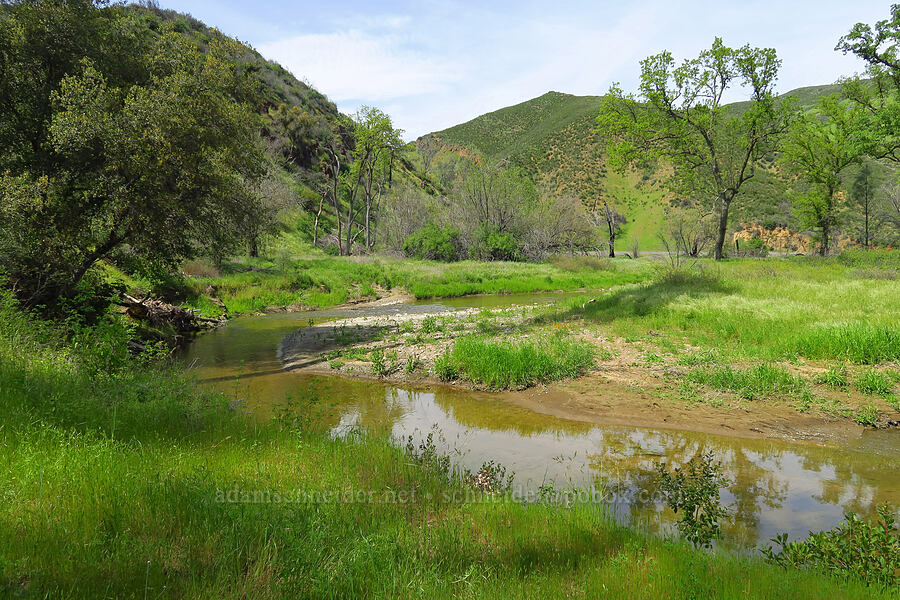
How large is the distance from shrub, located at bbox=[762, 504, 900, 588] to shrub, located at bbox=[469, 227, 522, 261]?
4340 centimetres

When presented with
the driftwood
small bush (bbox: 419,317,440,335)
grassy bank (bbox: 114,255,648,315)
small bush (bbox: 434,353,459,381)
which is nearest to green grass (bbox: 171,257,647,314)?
grassy bank (bbox: 114,255,648,315)

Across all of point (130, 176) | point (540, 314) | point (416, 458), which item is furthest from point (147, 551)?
point (540, 314)

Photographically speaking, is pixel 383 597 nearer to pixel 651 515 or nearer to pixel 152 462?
pixel 152 462

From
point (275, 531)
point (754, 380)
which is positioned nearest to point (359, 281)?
point (754, 380)

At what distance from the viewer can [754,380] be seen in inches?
372

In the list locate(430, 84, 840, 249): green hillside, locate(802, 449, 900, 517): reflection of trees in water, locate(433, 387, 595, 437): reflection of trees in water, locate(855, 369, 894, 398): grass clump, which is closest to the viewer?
locate(802, 449, 900, 517): reflection of trees in water

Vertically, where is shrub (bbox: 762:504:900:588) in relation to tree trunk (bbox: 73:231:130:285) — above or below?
below

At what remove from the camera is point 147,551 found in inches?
118

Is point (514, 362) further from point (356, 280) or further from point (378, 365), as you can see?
point (356, 280)

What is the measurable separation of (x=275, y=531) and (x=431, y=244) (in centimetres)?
4272

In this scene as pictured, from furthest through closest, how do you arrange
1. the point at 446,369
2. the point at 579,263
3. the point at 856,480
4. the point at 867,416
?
the point at 579,263 → the point at 446,369 → the point at 867,416 → the point at 856,480

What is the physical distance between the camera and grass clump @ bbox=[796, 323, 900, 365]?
10172 millimetres

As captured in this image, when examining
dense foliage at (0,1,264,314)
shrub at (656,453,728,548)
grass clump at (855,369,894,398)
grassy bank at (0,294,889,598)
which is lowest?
grass clump at (855,369,894,398)

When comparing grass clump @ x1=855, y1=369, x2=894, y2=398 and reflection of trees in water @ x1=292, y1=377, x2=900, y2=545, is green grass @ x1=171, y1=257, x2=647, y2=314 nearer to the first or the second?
reflection of trees in water @ x1=292, y1=377, x2=900, y2=545
